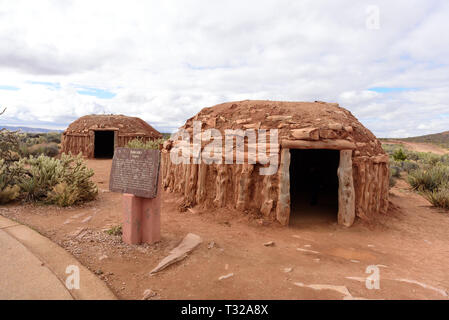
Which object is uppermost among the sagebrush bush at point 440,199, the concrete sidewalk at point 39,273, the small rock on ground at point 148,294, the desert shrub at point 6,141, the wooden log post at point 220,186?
the desert shrub at point 6,141

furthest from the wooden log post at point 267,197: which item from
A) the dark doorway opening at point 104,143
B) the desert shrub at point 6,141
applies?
the dark doorway opening at point 104,143

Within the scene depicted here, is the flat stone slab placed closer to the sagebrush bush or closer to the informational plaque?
the informational plaque

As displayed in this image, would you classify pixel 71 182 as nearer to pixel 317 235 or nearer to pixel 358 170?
pixel 317 235

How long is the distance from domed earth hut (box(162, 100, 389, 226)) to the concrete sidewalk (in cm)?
290

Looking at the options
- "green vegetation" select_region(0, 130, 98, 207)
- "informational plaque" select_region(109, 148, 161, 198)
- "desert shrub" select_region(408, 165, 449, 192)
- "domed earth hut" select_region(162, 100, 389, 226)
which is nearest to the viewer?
"informational plaque" select_region(109, 148, 161, 198)

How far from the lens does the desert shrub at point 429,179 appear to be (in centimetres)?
916

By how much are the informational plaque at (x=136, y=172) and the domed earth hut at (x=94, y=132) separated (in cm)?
1208

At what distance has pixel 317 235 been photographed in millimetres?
5230

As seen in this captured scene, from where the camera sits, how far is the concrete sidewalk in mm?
2832

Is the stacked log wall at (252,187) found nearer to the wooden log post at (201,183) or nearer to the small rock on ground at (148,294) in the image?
the wooden log post at (201,183)

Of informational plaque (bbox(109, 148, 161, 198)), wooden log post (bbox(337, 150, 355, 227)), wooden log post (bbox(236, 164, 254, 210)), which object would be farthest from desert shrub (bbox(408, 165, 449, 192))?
informational plaque (bbox(109, 148, 161, 198))

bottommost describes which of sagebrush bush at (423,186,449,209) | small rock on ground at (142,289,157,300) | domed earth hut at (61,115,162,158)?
small rock on ground at (142,289,157,300)

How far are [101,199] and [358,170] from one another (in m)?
5.97
